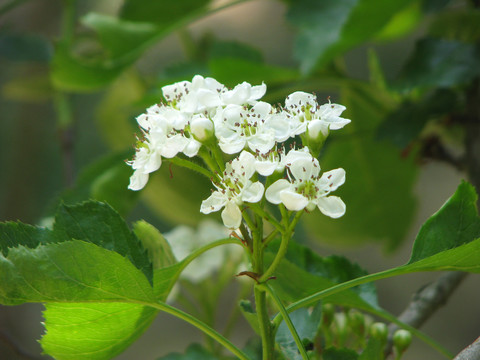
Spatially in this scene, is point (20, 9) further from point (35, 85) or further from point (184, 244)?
point (184, 244)

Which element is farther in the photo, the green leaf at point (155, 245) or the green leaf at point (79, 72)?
the green leaf at point (79, 72)

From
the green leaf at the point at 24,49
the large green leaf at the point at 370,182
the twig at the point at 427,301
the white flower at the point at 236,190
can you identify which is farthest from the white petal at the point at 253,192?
the green leaf at the point at 24,49

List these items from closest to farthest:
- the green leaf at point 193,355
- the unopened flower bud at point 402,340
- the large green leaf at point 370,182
A: the unopened flower bud at point 402,340 < the green leaf at point 193,355 < the large green leaf at point 370,182

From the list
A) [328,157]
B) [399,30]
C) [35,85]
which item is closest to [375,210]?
[328,157]

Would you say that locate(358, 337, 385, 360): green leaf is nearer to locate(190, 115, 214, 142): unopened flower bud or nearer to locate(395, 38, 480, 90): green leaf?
locate(190, 115, 214, 142): unopened flower bud

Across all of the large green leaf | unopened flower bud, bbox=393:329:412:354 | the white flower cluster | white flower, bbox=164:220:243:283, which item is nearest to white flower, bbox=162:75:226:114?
the white flower cluster

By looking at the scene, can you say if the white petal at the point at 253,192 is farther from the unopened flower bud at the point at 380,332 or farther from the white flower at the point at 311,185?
Result: the unopened flower bud at the point at 380,332

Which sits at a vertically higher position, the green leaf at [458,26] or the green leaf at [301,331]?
the green leaf at [458,26]
